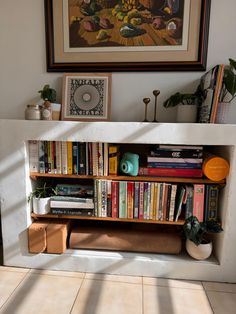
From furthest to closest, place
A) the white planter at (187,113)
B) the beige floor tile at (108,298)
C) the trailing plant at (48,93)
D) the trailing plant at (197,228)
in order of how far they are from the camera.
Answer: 1. the trailing plant at (48,93)
2. the white planter at (187,113)
3. the trailing plant at (197,228)
4. the beige floor tile at (108,298)

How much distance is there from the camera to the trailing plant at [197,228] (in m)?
1.35

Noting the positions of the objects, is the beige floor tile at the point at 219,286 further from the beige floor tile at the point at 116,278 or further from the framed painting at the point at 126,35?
the framed painting at the point at 126,35

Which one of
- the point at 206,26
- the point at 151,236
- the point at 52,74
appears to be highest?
the point at 206,26

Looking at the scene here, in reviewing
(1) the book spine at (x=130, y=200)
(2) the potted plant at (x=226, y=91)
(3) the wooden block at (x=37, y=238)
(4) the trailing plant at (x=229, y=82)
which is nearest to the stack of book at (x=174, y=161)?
(1) the book spine at (x=130, y=200)

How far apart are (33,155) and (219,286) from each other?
1406 millimetres

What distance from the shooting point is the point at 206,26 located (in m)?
1.48

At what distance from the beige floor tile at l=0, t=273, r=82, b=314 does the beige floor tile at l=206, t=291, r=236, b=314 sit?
770 mm

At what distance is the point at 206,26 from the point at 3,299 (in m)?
2.02

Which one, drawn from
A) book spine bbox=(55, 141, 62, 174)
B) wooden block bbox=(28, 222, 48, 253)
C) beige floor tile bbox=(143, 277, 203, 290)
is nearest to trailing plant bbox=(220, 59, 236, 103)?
book spine bbox=(55, 141, 62, 174)

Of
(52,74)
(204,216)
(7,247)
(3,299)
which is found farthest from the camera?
(52,74)

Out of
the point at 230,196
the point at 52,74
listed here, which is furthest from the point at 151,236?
the point at 52,74

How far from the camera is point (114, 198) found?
57.3 inches

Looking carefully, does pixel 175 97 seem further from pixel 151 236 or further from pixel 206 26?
pixel 151 236

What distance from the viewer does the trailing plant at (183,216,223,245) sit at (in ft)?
4.44
